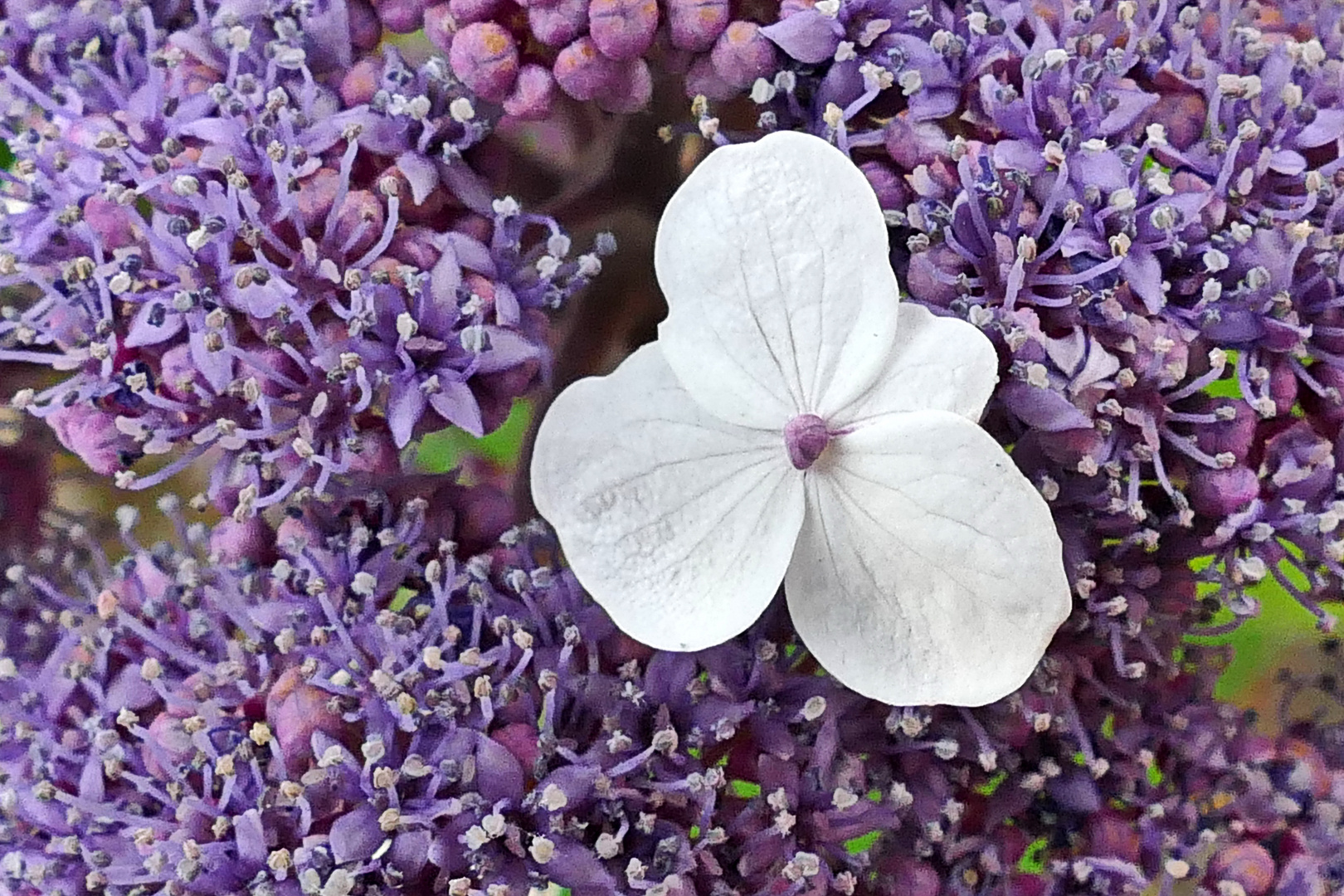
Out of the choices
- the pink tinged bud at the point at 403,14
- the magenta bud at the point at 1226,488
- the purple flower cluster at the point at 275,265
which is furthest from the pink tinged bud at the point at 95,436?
the magenta bud at the point at 1226,488

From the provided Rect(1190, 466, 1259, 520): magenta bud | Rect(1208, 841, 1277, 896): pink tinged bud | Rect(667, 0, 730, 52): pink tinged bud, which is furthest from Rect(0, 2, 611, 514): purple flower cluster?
Rect(1208, 841, 1277, 896): pink tinged bud

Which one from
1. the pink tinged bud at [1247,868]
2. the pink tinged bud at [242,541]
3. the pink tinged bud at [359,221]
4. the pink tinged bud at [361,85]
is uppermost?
the pink tinged bud at [361,85]

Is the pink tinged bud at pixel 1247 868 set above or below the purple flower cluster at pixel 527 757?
below

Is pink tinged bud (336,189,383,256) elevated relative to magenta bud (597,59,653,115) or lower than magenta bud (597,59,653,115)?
lower

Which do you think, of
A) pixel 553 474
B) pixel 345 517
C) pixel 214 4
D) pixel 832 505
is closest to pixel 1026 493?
pixel 832 505

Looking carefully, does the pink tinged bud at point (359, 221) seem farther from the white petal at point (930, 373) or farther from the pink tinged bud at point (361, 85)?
the white petal at point (930, 373)

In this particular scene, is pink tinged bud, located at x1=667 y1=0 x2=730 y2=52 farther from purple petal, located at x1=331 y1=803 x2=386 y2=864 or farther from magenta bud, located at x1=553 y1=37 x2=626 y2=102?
purple petal, located at x1=331 y1=803 x2=386 y2=864

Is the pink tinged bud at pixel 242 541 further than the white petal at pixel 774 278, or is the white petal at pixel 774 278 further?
the pink tinged bud at pixel 242 541
